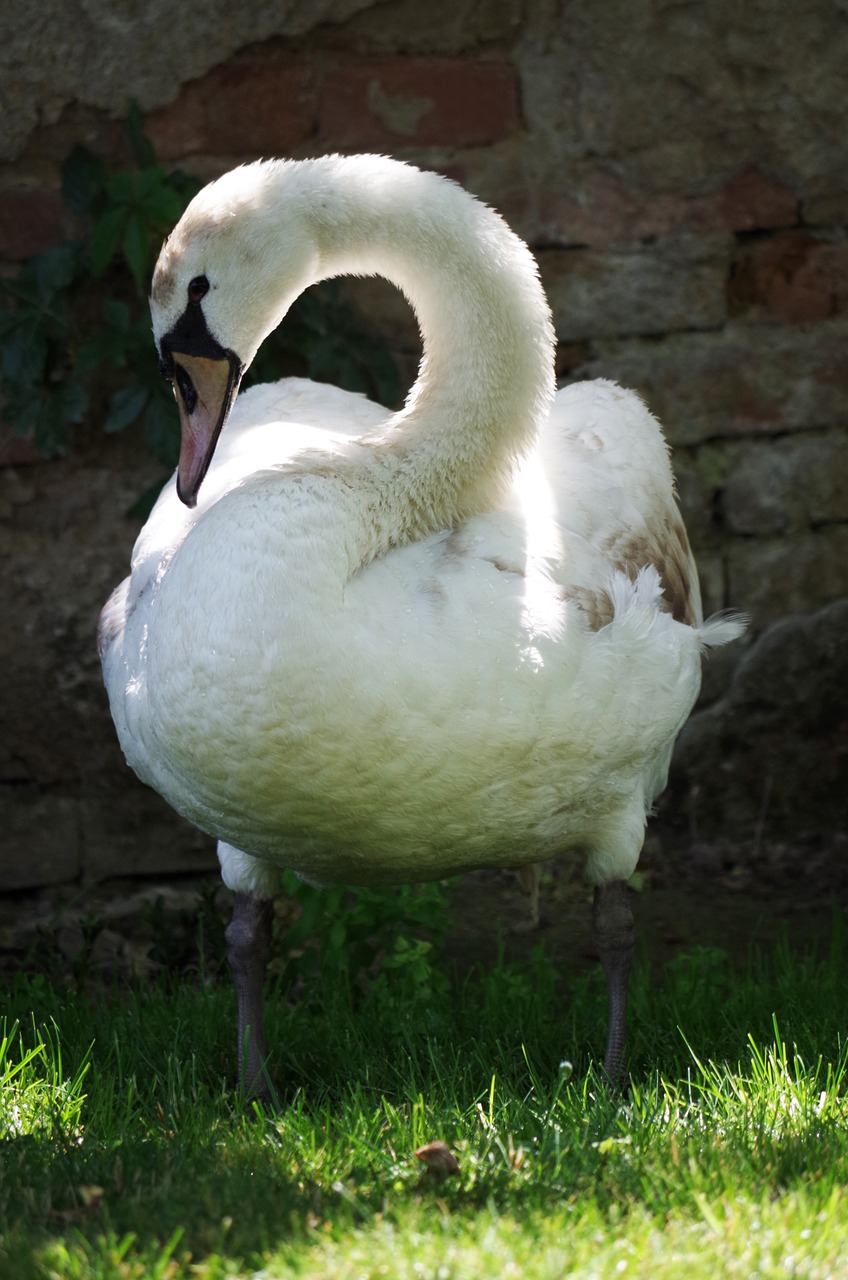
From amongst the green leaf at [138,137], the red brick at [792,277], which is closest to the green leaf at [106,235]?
the green leaf at [138,137]

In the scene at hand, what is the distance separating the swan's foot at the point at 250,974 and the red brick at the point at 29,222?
6.80 ft

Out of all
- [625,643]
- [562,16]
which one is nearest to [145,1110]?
[625,643]

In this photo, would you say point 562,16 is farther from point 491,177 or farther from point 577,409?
point 577,409

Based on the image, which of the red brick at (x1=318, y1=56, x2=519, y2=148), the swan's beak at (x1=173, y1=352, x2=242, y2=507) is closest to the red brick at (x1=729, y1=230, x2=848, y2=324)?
the red brick at (x1=318, y1=56, x2=519, y2=148)

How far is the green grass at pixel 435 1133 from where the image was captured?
2.12m

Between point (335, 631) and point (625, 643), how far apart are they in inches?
26.2

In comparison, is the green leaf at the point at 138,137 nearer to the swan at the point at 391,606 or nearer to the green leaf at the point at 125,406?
the green leaf at the point at 125,406

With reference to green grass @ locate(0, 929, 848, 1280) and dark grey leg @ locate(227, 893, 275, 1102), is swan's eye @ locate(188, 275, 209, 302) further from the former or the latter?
green grass @ locate(0, 929, 848, 1280)

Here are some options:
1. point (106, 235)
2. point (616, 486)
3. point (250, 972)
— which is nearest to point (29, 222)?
point (106, 235)

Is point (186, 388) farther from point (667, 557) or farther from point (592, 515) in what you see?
point (667, 557)

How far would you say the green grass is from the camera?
6.97 feet

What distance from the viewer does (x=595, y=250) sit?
15.6 feet

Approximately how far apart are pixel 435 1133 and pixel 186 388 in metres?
1.40

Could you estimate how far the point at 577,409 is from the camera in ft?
12.3
